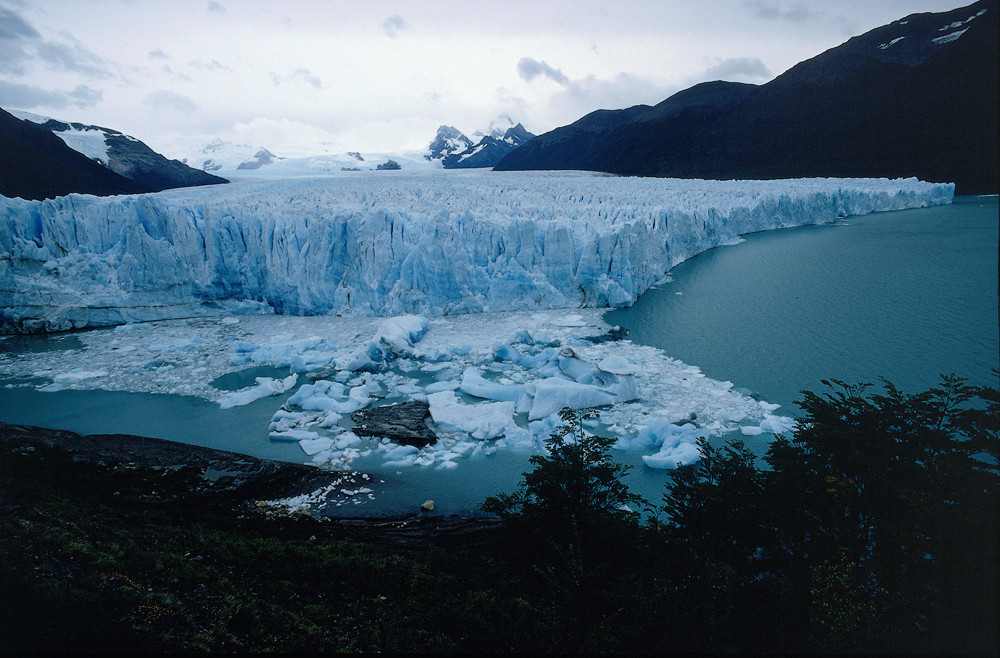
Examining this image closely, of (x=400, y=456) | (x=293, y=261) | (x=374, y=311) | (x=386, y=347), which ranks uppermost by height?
(x=293, y=261)

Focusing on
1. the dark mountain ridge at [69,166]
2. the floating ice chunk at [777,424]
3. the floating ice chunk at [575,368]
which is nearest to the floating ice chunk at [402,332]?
the floating ice chunk at [575,368]

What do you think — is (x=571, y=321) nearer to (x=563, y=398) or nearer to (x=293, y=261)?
(x=563, y=398)

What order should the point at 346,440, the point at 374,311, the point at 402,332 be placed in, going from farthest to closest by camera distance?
the point at 374,311, the point at 402,332, the point at 346,440

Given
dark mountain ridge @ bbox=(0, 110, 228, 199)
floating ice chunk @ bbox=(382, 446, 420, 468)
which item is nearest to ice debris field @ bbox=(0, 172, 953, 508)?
floating ice chunk @ bbox=(382, 446, 420, 468)

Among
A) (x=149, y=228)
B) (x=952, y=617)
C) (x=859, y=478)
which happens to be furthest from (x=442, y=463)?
(x=149, y=228)

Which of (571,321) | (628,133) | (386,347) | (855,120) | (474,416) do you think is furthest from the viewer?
(628,133)

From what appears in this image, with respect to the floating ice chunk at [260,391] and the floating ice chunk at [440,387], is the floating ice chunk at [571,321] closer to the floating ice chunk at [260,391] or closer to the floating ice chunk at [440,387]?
the floating ice chunk at [440,387]

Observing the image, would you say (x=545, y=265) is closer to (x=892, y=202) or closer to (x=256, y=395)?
(x=256, y=395)

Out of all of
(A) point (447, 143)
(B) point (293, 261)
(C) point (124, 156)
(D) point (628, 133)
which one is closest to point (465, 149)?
(A) point (447, 143)
